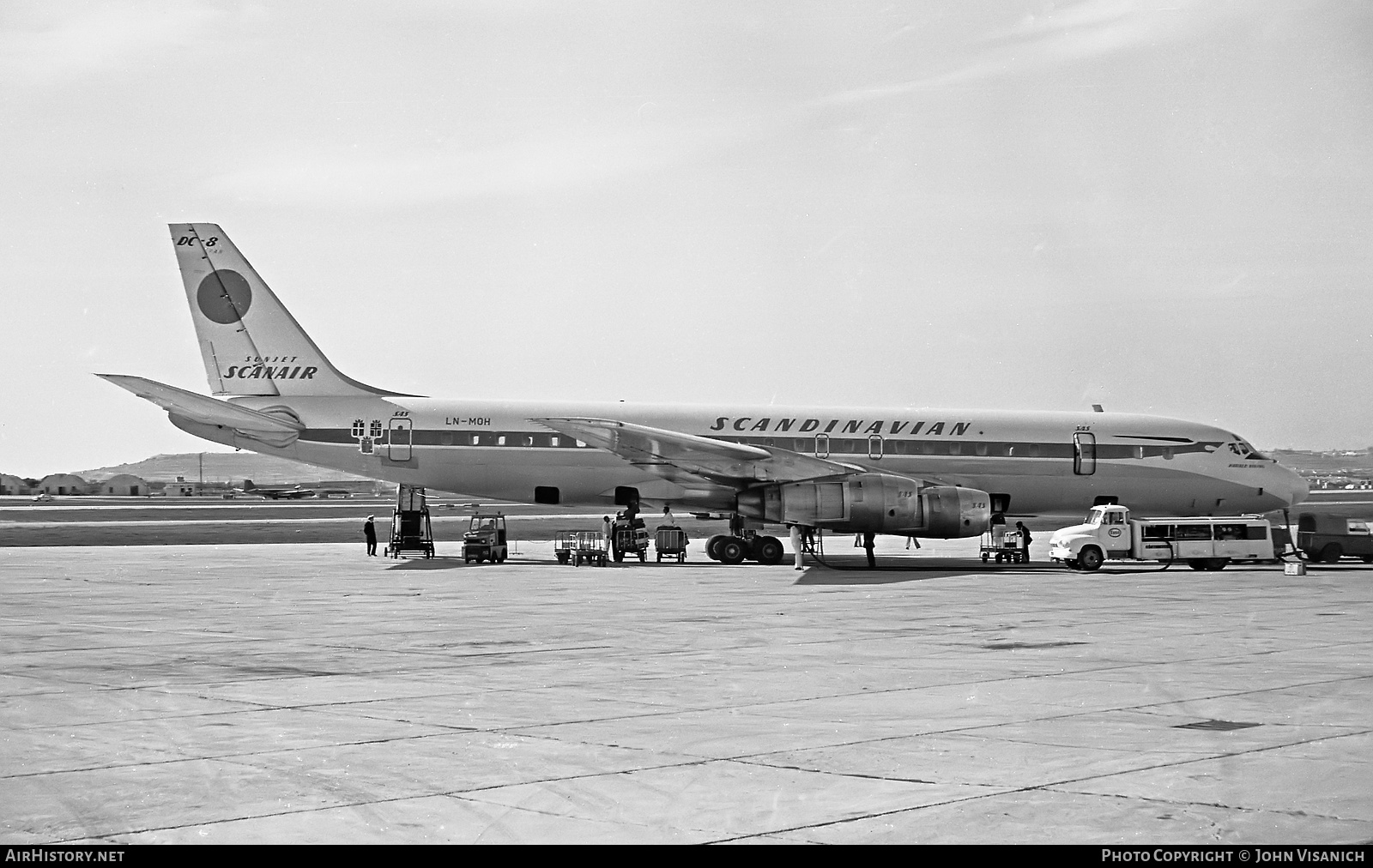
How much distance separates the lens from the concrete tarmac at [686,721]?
24.9 ft

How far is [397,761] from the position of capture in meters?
9.23

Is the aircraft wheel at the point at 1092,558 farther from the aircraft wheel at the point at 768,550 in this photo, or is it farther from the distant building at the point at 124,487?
the distant building at the point at 124,487

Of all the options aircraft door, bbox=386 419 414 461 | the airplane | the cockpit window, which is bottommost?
the cockpit window

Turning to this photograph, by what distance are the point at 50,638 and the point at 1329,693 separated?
1439 centimetres

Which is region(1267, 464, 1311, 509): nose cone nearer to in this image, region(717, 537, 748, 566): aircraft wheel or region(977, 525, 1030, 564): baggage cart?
region(977, 525, 1030, 564): baggage cart

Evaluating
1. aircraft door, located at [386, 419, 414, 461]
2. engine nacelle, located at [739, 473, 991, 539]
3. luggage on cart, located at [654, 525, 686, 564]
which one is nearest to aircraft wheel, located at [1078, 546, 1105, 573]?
engine nacelle, located at [739, 473, 991, 539]

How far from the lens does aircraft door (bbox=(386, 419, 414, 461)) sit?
37.9 meters

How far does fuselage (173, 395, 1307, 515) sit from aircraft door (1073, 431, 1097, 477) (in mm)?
35

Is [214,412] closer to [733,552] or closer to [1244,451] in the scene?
[733,552]

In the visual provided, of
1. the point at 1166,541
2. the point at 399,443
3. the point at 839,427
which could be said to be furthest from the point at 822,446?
the point at 399,443

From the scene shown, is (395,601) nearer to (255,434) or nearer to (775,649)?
(775,649)

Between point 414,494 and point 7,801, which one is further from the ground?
point 414,494

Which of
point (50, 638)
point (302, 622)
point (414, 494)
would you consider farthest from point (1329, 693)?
point (414, 494)

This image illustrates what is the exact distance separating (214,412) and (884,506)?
18.2 meters
